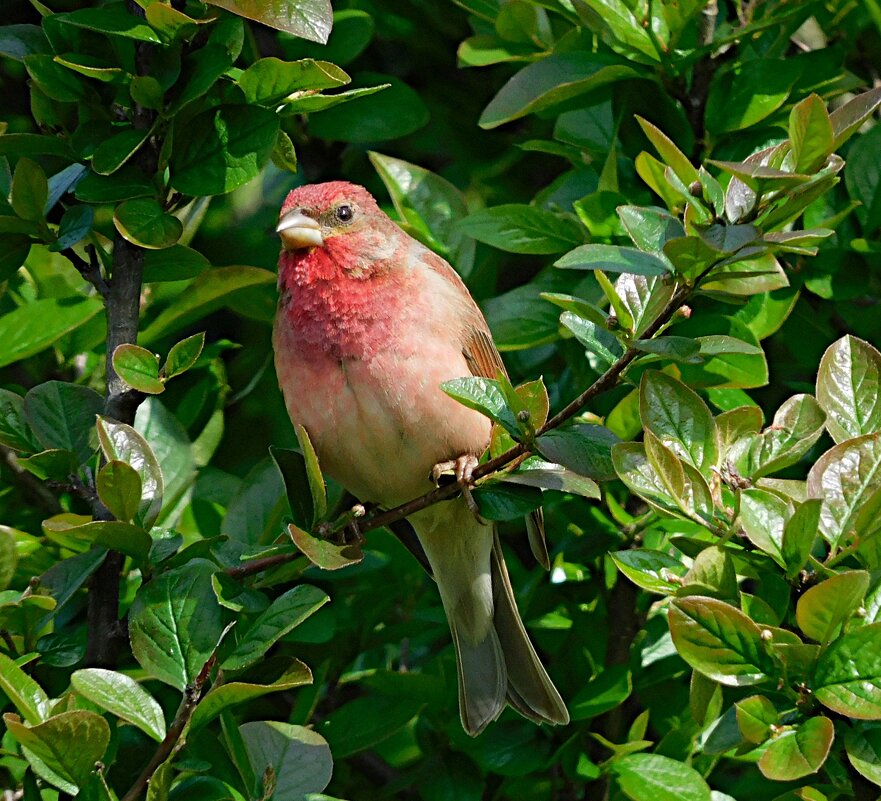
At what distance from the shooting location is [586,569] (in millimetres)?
3783

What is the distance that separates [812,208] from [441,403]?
1.33m

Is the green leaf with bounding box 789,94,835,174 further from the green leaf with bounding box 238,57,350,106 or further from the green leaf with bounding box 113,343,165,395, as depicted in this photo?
the green leaf with bounding box 113,343,165,395

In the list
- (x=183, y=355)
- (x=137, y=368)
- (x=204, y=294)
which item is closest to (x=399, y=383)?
(x=204, y=294)

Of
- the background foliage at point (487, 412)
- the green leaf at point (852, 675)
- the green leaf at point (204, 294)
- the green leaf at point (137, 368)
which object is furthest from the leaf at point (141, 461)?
the green leaf at point (852, 675)

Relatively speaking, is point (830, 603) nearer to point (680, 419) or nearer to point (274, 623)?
point (680, 419)

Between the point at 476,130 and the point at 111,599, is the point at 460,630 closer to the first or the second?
the point at 111,599

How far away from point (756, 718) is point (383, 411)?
148cm

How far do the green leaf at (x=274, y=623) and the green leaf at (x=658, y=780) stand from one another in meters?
1.04

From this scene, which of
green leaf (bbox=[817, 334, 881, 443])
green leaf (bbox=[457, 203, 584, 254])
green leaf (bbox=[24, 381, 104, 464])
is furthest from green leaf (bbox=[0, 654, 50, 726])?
green leaf (bbox=[457, 203, 584, 254])

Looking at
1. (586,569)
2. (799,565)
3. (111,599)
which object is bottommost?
(586,569)

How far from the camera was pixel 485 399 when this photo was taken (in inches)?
99.5

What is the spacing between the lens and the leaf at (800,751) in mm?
2135

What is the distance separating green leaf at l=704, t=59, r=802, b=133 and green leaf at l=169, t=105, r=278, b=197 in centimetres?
148

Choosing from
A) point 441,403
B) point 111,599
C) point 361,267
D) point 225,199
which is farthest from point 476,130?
point 111,599
